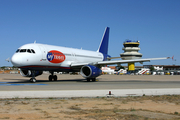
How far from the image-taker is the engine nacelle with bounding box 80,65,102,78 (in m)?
26.1

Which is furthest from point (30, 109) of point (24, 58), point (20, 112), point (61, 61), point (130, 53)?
point (130, 53)

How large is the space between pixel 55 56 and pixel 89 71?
4.93 metres

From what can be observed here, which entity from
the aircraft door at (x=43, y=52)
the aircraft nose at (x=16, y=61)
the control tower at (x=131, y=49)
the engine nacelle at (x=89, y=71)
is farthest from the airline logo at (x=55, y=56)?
the control tower at (x=131, y=49)

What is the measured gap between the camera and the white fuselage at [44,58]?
22031 millimetres

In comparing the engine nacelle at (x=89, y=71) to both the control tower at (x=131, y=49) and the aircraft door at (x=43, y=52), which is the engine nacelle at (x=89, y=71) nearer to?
the aircraft door at (x=43, y=52)

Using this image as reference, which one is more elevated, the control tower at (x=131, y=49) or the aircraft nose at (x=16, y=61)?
the control tower at (x=131, y=49)

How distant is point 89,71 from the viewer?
27.9m

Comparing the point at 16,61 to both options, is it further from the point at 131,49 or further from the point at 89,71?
the point at 131,49

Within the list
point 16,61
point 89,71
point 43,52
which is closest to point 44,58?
point 43,52

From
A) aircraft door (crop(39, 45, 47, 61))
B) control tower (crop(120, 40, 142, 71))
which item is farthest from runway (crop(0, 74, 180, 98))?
control tower (crop(120, 40, 142, 71))

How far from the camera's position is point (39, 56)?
925 inches

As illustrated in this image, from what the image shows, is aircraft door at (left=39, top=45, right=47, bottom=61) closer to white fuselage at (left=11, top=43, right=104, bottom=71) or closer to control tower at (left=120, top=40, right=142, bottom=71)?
white fuselage at (left=11, top=43, right=104, bottom=71)

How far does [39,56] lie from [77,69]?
23.0 feet

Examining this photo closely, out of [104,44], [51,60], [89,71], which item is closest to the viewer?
[51,60]
